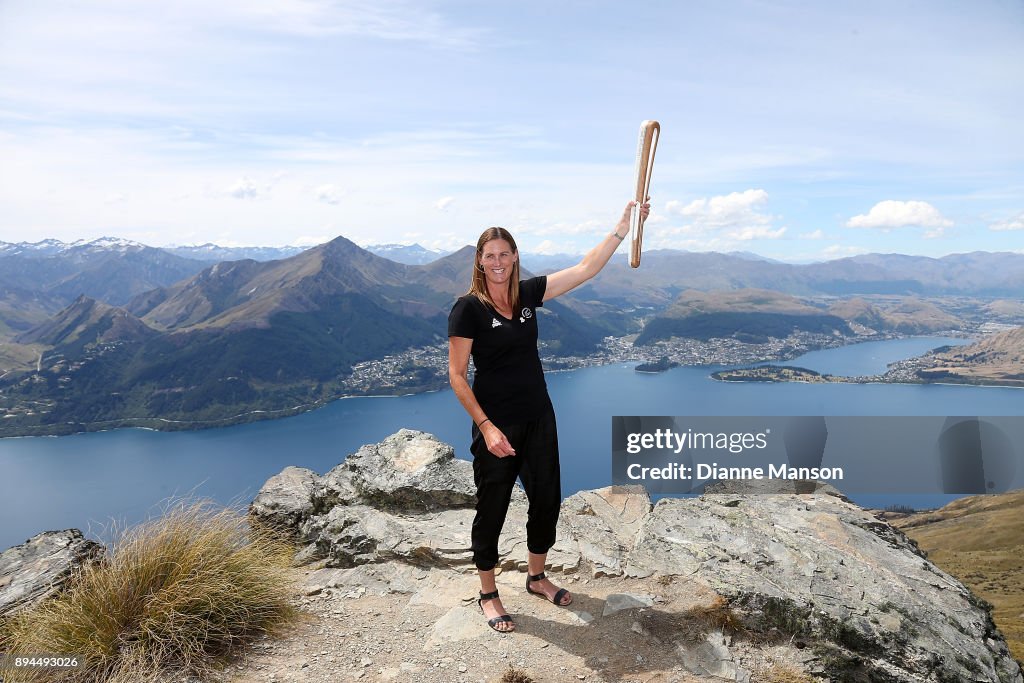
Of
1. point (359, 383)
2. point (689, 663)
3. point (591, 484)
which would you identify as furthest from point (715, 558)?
point (359, 383)

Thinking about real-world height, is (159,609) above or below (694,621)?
above

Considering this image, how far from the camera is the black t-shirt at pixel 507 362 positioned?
15.4ft

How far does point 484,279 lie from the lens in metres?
4.81

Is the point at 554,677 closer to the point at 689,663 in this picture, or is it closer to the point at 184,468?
the point at 689,663

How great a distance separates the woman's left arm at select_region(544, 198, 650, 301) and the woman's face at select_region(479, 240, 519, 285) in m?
0.60

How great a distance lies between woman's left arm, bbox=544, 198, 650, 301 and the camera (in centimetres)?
519

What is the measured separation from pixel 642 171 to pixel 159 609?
579 cm

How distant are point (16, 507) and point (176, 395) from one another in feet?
292

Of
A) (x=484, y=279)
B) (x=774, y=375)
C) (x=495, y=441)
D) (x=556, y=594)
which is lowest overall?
(x=774, y=375)

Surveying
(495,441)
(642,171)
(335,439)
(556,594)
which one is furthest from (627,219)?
(335,439)

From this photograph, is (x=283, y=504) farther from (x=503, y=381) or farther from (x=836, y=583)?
(x=836, y=583)

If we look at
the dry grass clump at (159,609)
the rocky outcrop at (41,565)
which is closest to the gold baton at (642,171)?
the dry grass clump at (159,609)

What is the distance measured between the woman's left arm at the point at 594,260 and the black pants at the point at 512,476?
118 cm

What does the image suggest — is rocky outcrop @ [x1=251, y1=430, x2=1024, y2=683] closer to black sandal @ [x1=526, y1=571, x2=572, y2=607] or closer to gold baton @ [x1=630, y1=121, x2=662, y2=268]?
black sandal @ [x1=526, y1=571, x2=572, y2=607]
